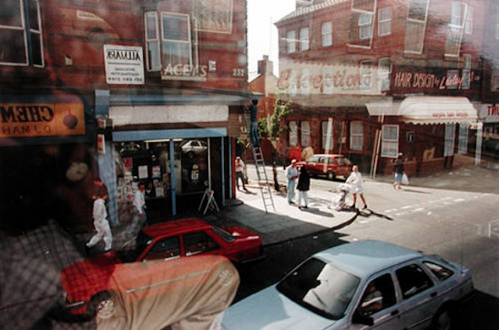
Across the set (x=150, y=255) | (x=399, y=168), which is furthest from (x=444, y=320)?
(x=150, y=255)

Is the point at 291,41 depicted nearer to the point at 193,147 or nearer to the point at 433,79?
the point at 433,79

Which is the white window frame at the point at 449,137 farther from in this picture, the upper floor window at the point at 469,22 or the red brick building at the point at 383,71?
the upper floor window at the point at 469,22

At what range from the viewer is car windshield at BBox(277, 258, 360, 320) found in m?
2.83

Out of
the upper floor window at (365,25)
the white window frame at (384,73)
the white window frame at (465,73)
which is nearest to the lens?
the upper floor window at (365,25)

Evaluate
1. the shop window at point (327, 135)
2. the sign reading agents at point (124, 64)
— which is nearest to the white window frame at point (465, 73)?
the shop window at point (327, 135)

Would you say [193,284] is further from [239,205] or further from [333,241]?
[239,205]

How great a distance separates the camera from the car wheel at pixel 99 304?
3506mm

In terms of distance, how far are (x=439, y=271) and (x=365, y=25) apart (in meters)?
2.61

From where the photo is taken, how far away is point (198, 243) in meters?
4.38

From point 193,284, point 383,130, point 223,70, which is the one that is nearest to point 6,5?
point 223,70

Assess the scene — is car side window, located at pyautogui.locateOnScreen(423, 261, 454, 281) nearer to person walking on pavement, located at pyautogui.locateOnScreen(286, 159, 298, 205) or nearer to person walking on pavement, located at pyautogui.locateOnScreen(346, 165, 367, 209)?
person walking on pavement, located at pyautogui.locateOnScreen(346, 165, 367, 209)

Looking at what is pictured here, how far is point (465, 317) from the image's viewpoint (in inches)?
139

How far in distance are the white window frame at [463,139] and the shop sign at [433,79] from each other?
685 mm

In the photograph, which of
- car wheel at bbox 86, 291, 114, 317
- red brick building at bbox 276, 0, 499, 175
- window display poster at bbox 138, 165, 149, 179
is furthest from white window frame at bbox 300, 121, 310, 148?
window display poster at bbox 138, 165, 149, 179
